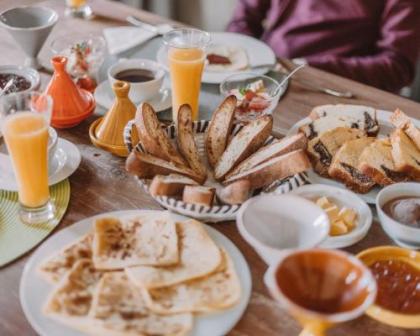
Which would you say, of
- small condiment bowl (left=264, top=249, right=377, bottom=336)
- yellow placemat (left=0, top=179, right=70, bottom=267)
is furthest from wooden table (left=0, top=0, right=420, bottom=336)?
small condiment bowl (left=264, top=249, right=377, bottom=336)

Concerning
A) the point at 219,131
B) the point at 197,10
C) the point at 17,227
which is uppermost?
the point at 219,131

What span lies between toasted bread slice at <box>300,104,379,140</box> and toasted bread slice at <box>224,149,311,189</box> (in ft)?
0.79

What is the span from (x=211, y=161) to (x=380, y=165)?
0.38m

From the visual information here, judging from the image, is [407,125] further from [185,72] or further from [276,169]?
[185,72]

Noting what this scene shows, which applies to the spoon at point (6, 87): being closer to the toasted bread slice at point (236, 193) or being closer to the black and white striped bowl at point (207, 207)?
the black and white striped bowl at point (207, 207)

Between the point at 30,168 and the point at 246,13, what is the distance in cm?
143

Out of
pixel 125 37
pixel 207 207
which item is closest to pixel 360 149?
pixel 207 207

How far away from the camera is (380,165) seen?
1.40 m

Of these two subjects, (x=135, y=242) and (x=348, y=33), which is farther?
Answer: (x=348, y=33)

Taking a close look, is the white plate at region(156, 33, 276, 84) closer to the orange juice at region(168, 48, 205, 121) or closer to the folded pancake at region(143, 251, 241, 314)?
the orange juice at region(168, 48, 205, 121)

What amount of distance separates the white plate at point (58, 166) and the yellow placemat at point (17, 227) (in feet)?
0.06

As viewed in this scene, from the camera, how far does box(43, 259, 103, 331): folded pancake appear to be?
1.02m

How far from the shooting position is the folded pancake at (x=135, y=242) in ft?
3.68

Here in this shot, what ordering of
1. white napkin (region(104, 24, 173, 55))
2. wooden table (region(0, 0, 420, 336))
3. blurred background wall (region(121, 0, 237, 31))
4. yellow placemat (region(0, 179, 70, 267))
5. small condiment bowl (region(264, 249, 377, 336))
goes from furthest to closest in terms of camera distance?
blurred background wall (region(121, 0, 237, 31)), white napkin (region(104, 24, 173, 55)), yellow placemat (region(0, 179, 70, 267)), wooden table (region(0, 0, 420, 336)), small condiment bowl (region(264, 249, 377, 336))
